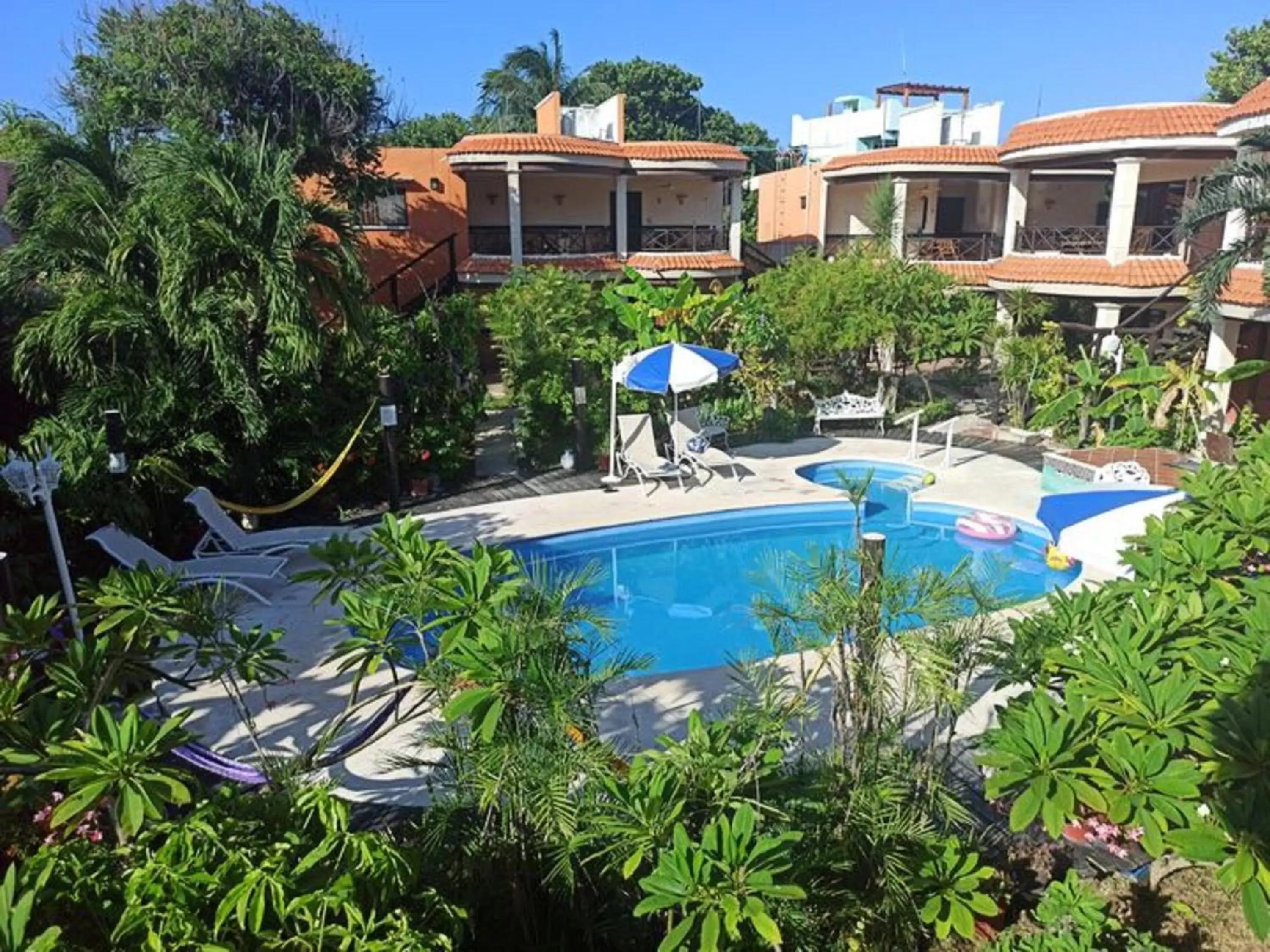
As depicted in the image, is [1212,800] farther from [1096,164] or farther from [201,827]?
[1096,164]

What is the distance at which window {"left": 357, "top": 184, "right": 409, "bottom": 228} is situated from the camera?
22359 mm

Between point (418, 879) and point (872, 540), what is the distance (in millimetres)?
2564

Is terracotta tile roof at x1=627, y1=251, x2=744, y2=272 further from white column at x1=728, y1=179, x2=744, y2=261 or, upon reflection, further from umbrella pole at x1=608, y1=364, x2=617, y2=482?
umbrella pole at x1=608, y1=364, x2=617, y2=482

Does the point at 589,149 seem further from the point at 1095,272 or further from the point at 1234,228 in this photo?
the point at 1234,228

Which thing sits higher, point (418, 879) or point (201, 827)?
point (201, 827)

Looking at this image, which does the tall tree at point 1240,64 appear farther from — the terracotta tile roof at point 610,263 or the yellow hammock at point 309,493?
the yellow hammock at point 309,493

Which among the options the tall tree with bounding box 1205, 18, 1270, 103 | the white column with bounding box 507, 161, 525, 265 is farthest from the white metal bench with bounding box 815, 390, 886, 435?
the tall tree with bounding box 1205, 18, 1270, 103

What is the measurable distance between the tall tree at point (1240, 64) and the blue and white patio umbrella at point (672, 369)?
1420 inches

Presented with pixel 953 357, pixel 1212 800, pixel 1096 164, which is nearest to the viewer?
pixel 1212 800

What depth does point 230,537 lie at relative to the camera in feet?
32.5

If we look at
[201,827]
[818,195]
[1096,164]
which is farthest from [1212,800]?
[818,195]

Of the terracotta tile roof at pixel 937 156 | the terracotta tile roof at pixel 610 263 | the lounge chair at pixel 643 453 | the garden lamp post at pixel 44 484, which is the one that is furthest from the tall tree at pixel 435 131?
the garden lamp post at pixel 44 484

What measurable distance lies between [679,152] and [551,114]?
4872 mm

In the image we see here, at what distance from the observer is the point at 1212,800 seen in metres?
3.46
